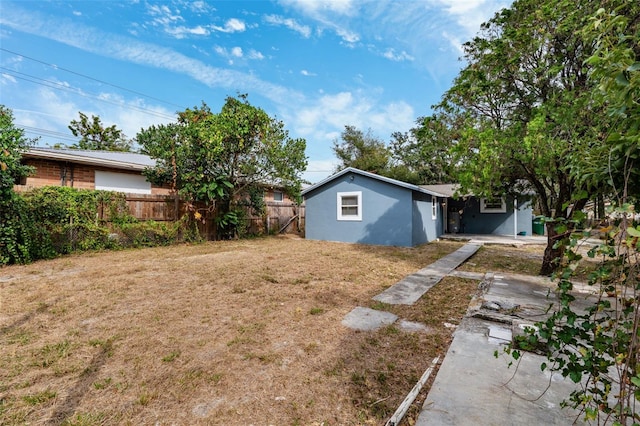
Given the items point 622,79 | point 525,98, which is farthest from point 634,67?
point 525,98

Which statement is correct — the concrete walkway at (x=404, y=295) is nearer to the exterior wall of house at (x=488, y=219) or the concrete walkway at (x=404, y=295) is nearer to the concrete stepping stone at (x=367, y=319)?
the concrete stepping stone at (x=367, y=319)

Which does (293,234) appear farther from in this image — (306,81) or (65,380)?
(65,380)

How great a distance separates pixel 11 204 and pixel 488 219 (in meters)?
19.2

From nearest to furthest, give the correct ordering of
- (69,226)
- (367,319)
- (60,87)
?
1. (367,319)
2. (69,226)
3. (60,87)

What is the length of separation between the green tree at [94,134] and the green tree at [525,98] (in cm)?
3129

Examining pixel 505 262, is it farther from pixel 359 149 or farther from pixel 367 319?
pixel 359 149

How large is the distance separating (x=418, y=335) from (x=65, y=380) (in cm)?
356

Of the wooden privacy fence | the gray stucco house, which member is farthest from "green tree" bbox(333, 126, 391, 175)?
the gray stucco house

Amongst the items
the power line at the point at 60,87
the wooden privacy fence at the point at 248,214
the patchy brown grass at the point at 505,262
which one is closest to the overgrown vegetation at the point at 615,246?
the patchy brown grass at the point at 505,262

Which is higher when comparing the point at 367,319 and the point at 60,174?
the point at 60,174

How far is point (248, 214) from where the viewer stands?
1353 centimetres

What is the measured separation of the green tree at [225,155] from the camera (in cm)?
1007

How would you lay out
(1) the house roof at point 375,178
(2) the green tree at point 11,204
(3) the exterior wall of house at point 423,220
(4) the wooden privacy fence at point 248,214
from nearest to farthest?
(2) the green tree at point 11,204 → (4) the wooden privacy fence at point 248,214 → (1) the house roof at point 375,178 → (3) the exterior wall of house at point 423,220

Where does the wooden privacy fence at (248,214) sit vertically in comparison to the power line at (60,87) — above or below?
below
